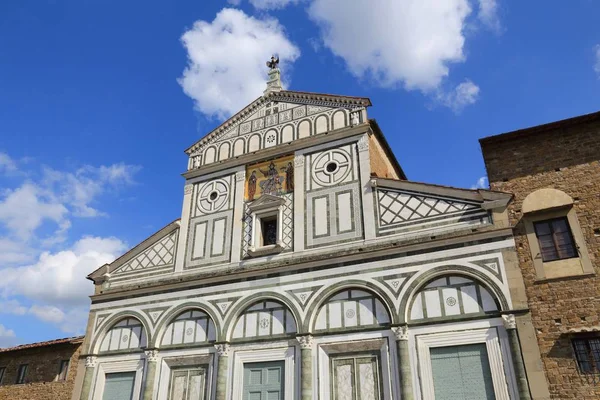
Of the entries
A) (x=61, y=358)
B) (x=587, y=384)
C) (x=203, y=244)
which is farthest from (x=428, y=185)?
(x=61, y=358)

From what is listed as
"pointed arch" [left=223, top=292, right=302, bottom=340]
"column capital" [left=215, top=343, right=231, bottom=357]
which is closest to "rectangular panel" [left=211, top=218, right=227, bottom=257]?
"pointed arch" [left=223, top=292, right=302, bottom=340]

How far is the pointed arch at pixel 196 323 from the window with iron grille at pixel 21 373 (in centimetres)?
765

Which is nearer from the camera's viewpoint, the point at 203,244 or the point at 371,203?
the point at 371,203

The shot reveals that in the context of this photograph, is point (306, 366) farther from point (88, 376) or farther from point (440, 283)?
point (88, 376)

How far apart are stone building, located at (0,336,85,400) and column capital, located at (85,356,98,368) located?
178cm

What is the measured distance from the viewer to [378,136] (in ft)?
52.6

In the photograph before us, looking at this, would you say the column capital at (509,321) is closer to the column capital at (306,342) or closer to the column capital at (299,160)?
the column capital at (306,342)

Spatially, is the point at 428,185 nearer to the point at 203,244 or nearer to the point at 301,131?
the point at 301,131

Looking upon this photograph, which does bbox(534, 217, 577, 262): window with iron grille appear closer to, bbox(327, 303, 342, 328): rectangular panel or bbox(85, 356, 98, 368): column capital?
bbox(327, 303, 342, 328): rectangular panel

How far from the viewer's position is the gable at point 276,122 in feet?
52.1

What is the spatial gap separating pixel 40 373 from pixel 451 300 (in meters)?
15.6

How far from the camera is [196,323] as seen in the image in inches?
579

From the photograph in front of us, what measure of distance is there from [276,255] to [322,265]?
5.47 ft

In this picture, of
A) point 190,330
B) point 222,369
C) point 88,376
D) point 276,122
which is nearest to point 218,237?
point 190,330
